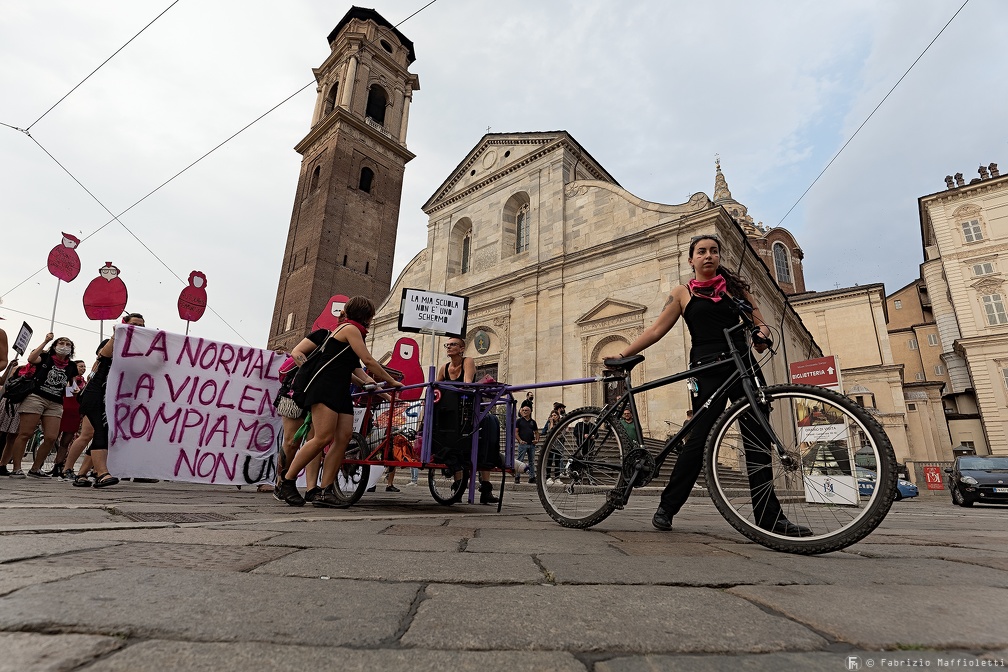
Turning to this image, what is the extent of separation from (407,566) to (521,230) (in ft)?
72.8

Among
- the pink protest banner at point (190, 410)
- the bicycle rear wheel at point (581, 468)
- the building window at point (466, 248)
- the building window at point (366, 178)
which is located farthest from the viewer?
the building window at point (366, 178)

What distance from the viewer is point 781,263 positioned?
149 ft

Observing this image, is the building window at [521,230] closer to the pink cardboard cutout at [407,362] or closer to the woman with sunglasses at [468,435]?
the pink cardboard cutout at [407,362]

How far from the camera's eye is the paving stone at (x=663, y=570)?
1.54 meters

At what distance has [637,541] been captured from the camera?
100 inches

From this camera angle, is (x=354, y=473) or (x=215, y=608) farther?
(x=354, y=473)

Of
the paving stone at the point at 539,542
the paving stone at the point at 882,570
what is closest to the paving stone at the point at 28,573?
the paving stone at the point at 539,542

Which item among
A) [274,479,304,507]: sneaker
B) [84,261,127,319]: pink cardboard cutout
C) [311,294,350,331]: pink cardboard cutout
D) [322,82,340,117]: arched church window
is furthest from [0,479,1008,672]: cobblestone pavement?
[322,82,340,117]: arched church window

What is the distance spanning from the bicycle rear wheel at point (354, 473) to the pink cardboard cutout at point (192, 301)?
5.43 meters

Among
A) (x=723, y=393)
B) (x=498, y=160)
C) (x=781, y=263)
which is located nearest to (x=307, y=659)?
(x=723, y=393)

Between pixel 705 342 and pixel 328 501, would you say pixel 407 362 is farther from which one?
pixel 705 342

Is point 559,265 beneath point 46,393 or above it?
above

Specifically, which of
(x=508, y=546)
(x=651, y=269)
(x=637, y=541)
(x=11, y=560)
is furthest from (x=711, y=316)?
(x=651, y=269)

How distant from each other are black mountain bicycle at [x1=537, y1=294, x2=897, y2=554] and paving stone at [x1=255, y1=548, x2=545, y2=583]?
1286 millimetres
